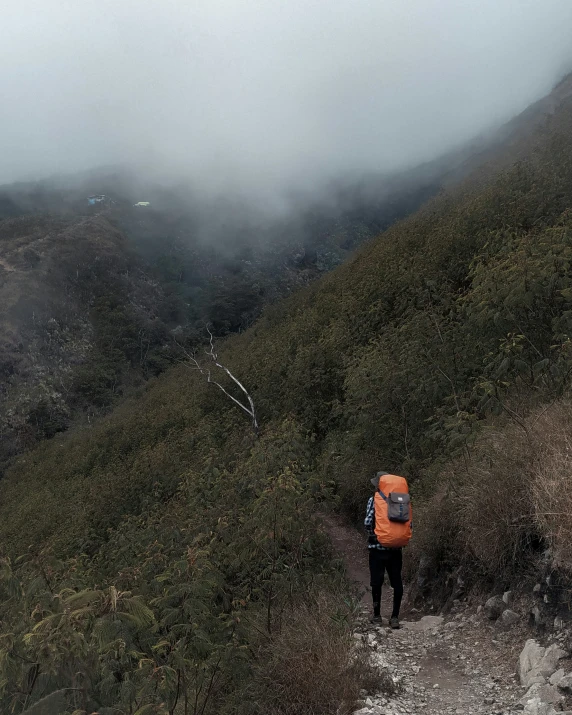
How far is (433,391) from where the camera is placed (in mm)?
7840

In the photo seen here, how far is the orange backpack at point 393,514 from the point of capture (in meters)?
4.68

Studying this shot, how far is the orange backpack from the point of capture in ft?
15.4

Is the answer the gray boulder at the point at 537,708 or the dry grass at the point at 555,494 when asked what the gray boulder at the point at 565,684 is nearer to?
the gray boulder at the point at 537,708

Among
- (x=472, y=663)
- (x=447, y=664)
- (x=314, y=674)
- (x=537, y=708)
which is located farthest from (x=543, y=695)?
(x=314, y=674)

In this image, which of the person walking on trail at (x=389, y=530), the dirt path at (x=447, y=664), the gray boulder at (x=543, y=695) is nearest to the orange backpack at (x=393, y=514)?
the person walking on trail at (x=389, y=530)

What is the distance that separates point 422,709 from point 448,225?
13.3 meters

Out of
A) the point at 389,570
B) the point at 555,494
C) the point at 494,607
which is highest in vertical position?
the point at 555,494

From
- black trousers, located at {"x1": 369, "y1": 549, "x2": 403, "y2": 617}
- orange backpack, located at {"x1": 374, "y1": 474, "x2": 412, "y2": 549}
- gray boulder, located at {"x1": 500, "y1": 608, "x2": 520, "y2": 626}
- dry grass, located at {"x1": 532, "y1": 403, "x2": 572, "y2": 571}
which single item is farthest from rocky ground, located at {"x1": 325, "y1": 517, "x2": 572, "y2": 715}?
orange backpack, located at {"x1": 374, "y1": 474, "x2": 412, "y2": 549}

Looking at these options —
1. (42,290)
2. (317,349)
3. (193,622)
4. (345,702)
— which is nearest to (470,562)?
(345,702)

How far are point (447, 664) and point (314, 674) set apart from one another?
1101 mm

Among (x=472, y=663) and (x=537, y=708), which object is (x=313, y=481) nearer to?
(x=472, y=663)

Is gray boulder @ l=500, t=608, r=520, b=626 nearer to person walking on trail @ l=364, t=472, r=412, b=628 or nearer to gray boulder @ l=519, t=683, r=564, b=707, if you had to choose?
gray boulder @ l=519, t=683, r=564, b=707

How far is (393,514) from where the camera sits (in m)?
4.65

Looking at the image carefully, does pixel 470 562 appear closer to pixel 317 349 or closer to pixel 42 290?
pixel 317 349
